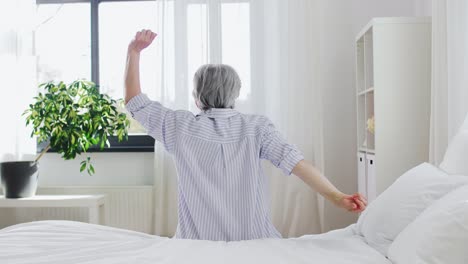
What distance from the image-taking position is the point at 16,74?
12.8 ft

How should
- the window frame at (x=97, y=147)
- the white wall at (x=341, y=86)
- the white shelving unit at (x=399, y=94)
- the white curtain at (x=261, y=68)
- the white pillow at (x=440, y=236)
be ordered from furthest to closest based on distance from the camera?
the window frame at (x=97, y=147) < the white wall at (x=341, y=86) < the white curtain at (x=261, y=68) < the white shelving unit at (x=399, y=94) < the white pillow at (x=440, y=236)

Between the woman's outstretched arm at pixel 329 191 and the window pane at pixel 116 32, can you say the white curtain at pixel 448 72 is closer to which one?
the woman's outstretched arm at pixel 329 191

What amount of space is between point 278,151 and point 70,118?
7.80 feet

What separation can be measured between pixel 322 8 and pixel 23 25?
219 centimetres

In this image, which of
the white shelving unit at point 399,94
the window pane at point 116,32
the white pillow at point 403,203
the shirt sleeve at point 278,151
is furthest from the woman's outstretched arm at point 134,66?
the window pane at point 116,32

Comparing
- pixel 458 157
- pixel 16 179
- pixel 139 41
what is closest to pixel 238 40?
pixel 16 179

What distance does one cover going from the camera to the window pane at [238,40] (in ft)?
12.7

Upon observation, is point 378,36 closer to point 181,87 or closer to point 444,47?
point 444,47

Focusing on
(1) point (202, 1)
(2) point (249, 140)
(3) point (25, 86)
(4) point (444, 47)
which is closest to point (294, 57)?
(1) point (202, 1)

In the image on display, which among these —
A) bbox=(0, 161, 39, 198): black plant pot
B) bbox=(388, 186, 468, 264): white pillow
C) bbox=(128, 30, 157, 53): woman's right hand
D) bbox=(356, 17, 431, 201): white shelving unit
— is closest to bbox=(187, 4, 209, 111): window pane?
bbox=(0, 161, 39, 198): black plant pot

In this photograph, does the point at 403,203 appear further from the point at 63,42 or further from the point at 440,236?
Result: the point at 63,42

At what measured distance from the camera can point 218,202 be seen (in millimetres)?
1582

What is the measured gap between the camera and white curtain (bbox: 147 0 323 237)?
3.79 metres

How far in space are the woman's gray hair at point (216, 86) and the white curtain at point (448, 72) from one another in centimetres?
125
